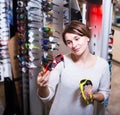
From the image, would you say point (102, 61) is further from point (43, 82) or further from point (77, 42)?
point (43, 82)

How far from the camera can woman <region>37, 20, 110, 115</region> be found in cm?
120

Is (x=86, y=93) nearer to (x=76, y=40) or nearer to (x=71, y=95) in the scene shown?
(x=71, y=95)

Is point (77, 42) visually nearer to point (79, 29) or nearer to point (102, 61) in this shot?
point (79, 29)

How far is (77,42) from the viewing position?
3.92 ft

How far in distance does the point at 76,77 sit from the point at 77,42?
18 cm

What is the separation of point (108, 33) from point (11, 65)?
1.25 metres

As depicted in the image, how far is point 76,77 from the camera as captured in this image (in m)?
1.24

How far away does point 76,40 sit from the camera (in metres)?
1.19

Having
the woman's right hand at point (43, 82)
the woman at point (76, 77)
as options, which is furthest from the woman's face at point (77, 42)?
the woman's right hand at point (43, 82)

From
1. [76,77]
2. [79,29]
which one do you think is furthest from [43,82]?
[79,29]

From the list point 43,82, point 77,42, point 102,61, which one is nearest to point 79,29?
point 77,42

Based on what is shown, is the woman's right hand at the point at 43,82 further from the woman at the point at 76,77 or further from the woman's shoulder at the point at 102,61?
the woman's shoulder at the point at 102,61

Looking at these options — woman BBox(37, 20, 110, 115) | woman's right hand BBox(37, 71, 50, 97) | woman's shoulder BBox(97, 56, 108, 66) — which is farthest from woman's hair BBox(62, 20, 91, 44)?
woman's right hand BBox(37, 71, 50, 97)

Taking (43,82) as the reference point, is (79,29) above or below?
above
